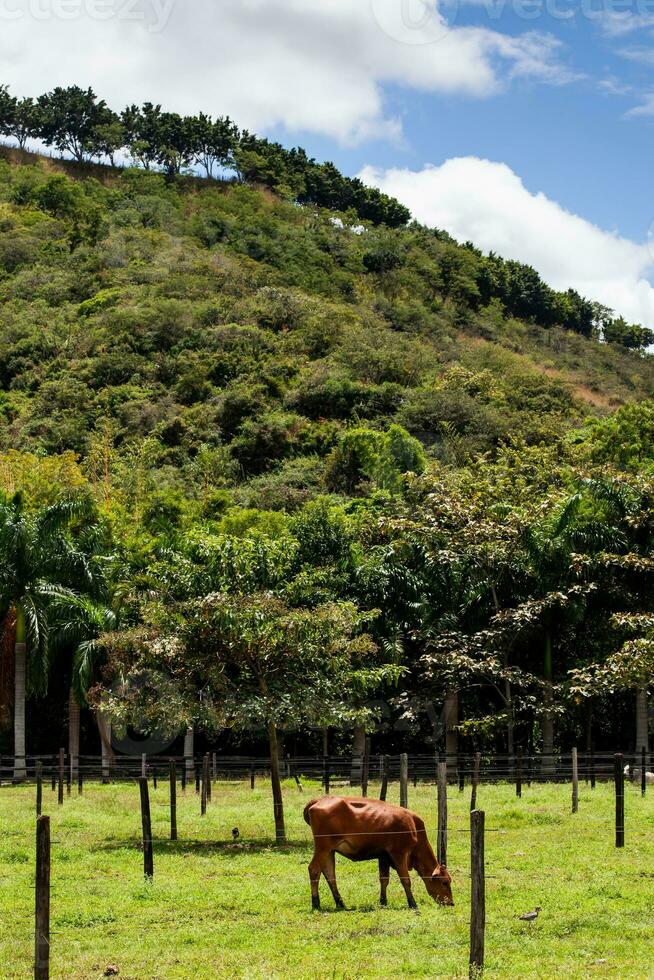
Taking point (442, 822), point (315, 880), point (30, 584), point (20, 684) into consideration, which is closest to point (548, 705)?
point (30, 584)

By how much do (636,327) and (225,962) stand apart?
12475 centimetres

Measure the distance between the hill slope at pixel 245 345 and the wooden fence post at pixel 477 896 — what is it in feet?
129

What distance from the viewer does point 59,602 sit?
1451 inches

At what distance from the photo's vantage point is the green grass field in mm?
Result: 11328

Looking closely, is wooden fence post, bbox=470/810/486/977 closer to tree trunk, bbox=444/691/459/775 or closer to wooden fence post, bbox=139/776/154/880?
wooden fence post, bbox=139/776/154/880

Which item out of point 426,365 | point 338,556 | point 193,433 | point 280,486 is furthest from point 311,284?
point 338,556

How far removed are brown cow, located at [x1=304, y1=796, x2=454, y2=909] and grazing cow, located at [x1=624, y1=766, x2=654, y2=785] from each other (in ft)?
56.8

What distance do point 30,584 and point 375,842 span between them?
25303 mm

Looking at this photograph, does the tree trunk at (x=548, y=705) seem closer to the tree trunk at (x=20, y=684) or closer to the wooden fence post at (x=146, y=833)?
the tree trunk at (x=20, y=684)

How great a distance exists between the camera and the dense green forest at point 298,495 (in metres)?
23.0

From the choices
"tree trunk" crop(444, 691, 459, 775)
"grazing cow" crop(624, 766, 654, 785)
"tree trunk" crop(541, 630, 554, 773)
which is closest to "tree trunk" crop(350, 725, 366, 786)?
"tree trunk" crop(444, 691, 459, 775)

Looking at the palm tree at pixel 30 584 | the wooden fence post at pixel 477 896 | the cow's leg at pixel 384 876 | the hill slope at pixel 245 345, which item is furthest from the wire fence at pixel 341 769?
the wooden fence post at pixel 477 896

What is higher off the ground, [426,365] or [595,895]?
[426,365]

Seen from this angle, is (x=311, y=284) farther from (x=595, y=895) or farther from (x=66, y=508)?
(x=595, y=895)
